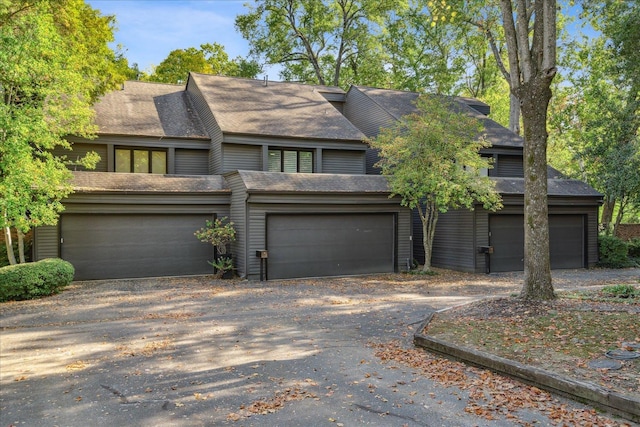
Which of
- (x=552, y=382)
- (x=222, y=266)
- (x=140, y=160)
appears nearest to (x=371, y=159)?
(x=222, y=266)

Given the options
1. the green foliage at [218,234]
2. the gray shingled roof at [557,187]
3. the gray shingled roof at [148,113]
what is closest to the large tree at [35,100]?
the gray shingled roof at [148,113]

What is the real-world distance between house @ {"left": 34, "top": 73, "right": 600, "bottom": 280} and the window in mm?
48

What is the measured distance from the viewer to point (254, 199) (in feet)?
51.0

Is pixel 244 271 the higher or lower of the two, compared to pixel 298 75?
lower

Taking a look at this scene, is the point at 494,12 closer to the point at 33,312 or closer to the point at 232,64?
the point at 232,64

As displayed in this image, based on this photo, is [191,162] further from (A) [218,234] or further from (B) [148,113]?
(A) [218,234]

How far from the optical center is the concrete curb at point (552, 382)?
15.5 feet

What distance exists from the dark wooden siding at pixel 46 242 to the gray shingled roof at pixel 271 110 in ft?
23.6

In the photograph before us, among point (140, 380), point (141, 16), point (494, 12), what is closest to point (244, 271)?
point (140, 380)

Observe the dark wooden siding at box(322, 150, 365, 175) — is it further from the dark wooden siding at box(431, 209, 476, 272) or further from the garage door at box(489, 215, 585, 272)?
the garage door at box(489, 215, 585, 272)

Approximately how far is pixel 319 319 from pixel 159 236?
8.83 m

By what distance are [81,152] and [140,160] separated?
2.18 metres

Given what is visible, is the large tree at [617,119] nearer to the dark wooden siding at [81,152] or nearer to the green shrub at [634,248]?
the green shrub at [634,248]

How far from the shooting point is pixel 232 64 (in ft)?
116
